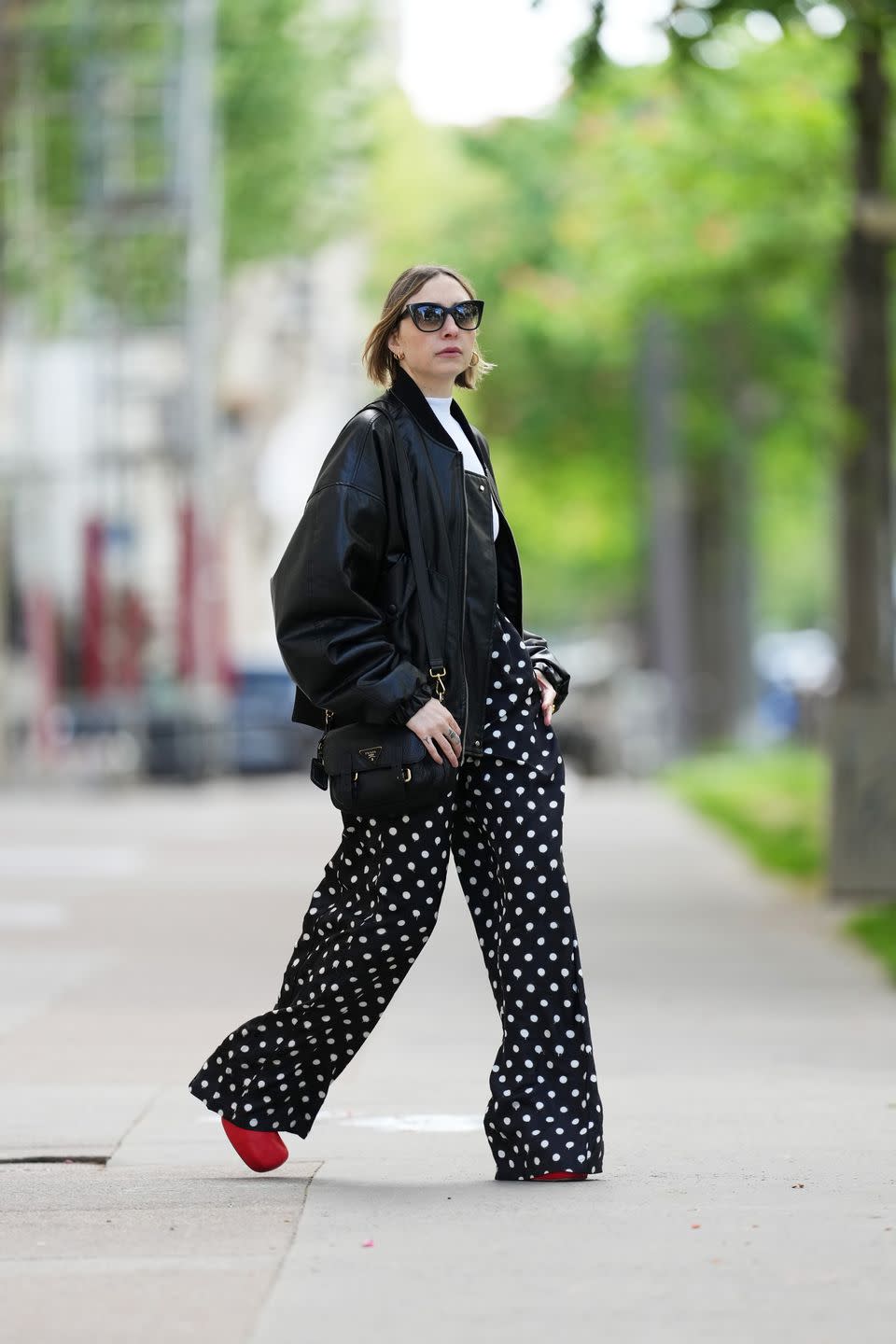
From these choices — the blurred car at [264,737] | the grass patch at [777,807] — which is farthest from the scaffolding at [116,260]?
the grass patch at [777,807]

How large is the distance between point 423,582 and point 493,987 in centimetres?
81

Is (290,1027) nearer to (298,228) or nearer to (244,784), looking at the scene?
(244,784)

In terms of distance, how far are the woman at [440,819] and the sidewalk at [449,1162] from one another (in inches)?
8.0

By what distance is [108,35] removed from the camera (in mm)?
26859

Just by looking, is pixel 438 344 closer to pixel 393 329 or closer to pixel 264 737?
pixel 393 329

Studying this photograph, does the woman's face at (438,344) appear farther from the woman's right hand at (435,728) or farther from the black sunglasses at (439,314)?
the woman's right hand at (435,728)

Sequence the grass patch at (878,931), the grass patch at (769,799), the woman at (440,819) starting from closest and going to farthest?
the woman at (440,819), the grass patch at (878,931), the grass patch at (769,799)

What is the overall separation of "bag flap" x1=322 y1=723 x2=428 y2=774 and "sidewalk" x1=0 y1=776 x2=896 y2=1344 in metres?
0.84

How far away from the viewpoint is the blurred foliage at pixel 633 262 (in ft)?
63.1

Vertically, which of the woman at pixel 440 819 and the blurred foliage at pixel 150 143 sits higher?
the blurred foliage at pixel 150 143

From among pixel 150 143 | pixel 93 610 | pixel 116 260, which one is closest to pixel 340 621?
pixel 93 610

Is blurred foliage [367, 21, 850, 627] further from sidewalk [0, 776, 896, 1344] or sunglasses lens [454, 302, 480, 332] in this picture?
sunglasses lens [454, 302, 480, 332]

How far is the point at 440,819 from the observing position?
545 cm

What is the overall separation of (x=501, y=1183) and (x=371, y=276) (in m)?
36.3
